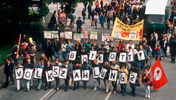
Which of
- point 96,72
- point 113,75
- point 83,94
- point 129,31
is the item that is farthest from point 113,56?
point 83,94

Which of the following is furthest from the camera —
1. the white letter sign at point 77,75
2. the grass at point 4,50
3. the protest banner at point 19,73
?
the grass at point 4,50

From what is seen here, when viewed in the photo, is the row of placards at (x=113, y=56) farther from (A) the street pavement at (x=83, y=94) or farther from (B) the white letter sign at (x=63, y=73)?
(B) the white letter sign at (x=63, y=73)

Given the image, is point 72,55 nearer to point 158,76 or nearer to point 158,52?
point 158,52

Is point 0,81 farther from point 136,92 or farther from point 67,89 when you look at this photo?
point 136,92

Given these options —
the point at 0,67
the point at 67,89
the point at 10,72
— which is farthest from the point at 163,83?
the point at 0,67

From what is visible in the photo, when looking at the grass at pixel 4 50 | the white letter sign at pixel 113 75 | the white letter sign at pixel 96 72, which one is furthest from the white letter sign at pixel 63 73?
the grass at pixel 4 50

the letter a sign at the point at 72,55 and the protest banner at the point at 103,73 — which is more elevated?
the letter a sign at the point at 72,55

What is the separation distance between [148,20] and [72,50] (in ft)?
36.0

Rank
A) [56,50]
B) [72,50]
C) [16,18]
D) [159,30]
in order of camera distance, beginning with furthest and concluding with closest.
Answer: [159,30] < [16,18] < [56,50] < [72,50]

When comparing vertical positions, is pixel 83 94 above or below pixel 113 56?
below

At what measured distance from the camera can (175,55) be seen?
71.8ft

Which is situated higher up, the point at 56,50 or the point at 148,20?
the point at 148,20

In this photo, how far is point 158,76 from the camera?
16.2 m

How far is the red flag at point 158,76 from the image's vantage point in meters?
16.2
